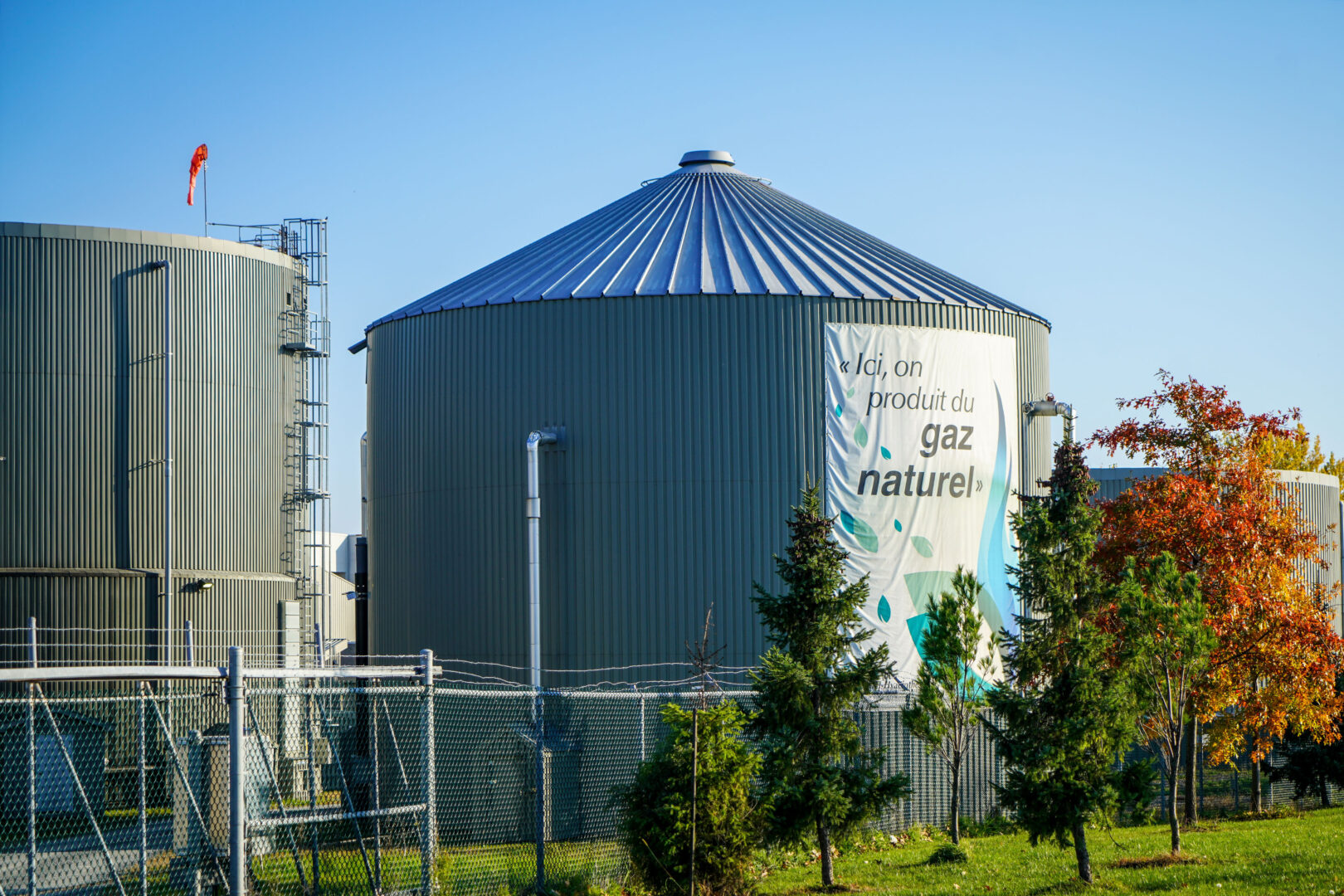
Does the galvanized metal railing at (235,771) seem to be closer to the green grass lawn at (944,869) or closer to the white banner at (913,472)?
the green grass lawn at (944,869)

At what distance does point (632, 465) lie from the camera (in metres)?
25.8

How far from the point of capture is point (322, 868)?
689 inches

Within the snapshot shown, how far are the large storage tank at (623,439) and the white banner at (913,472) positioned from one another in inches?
17.8

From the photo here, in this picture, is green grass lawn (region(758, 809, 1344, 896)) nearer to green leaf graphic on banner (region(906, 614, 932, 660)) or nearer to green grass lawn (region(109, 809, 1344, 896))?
green grass lawn (region(109, 809, 1344, 896))

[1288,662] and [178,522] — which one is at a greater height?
[178,522]

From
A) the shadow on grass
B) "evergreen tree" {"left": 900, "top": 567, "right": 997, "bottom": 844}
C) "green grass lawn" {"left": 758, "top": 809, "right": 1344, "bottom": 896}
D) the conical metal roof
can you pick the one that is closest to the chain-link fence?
"evergreen tree" {"left": 900, "top": 567, "right": 997, "bottom": 844}

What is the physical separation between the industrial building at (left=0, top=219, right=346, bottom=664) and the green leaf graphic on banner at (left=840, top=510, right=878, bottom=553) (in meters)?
14.5

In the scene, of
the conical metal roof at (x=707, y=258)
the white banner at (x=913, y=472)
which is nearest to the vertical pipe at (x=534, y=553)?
the conical metal roof at (x=707, y=258)

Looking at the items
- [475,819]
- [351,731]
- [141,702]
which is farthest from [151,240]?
[141,702]

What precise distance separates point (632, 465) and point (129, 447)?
12.1 metres

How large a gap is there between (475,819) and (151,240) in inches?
623

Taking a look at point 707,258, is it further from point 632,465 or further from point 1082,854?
point 1082,854

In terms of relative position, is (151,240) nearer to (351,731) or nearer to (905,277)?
(351,731)

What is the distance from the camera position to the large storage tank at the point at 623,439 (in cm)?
2555
